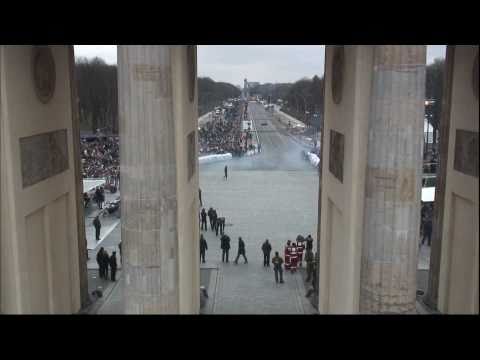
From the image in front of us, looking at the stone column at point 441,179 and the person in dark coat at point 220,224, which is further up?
the stone column at point 441,179

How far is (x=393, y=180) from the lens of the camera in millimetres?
7777

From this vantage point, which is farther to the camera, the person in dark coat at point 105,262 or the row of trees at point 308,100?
the row of trees at point 308,100

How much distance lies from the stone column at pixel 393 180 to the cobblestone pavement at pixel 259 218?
5915 mm

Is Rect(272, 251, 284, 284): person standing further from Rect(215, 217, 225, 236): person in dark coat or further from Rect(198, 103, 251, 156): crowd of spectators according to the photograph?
Rect(198, 103, 251, 156): crowd of spectators

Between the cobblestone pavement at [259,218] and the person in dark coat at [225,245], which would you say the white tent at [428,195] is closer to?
the cobblestone pavement at [259,218]

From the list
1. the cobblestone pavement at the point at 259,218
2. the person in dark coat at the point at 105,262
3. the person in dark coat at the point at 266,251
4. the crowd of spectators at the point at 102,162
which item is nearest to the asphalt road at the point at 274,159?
the cobblestone pavement at the point at 259,218

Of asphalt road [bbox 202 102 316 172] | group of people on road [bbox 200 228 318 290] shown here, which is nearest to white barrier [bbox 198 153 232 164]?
asphalt road [bbox 202 102 316 172]

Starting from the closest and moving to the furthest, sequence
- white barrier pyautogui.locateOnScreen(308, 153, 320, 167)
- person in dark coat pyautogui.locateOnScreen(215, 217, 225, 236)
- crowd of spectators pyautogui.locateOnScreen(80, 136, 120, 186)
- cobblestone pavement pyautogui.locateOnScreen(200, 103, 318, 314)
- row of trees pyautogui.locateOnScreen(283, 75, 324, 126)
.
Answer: cobblestone pavement pyautogui.locateOnScreen(200, 103, 318, 314)
person in dark coat pyautogui.locateOnScreen(215, 217, 225, 236)
crowd of spectators pyautogui.locateOnScreen(80, 136, 120, 186)
white barrier pyautogui.locateOnScreen(308, 153, 320, 167)
row of trees pyautogui.locateOnScreen(283, 75, 324, 126)

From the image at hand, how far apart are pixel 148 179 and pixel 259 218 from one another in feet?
53.3

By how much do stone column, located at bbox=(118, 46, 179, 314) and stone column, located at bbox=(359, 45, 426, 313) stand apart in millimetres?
3286

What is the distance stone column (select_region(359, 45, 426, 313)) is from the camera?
748 cm

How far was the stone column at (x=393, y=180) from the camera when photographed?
24.5 feet

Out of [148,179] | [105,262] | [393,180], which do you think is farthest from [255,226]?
[393,180]

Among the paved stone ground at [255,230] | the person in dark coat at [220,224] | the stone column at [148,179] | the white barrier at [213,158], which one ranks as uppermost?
the stone column at [148,179]
